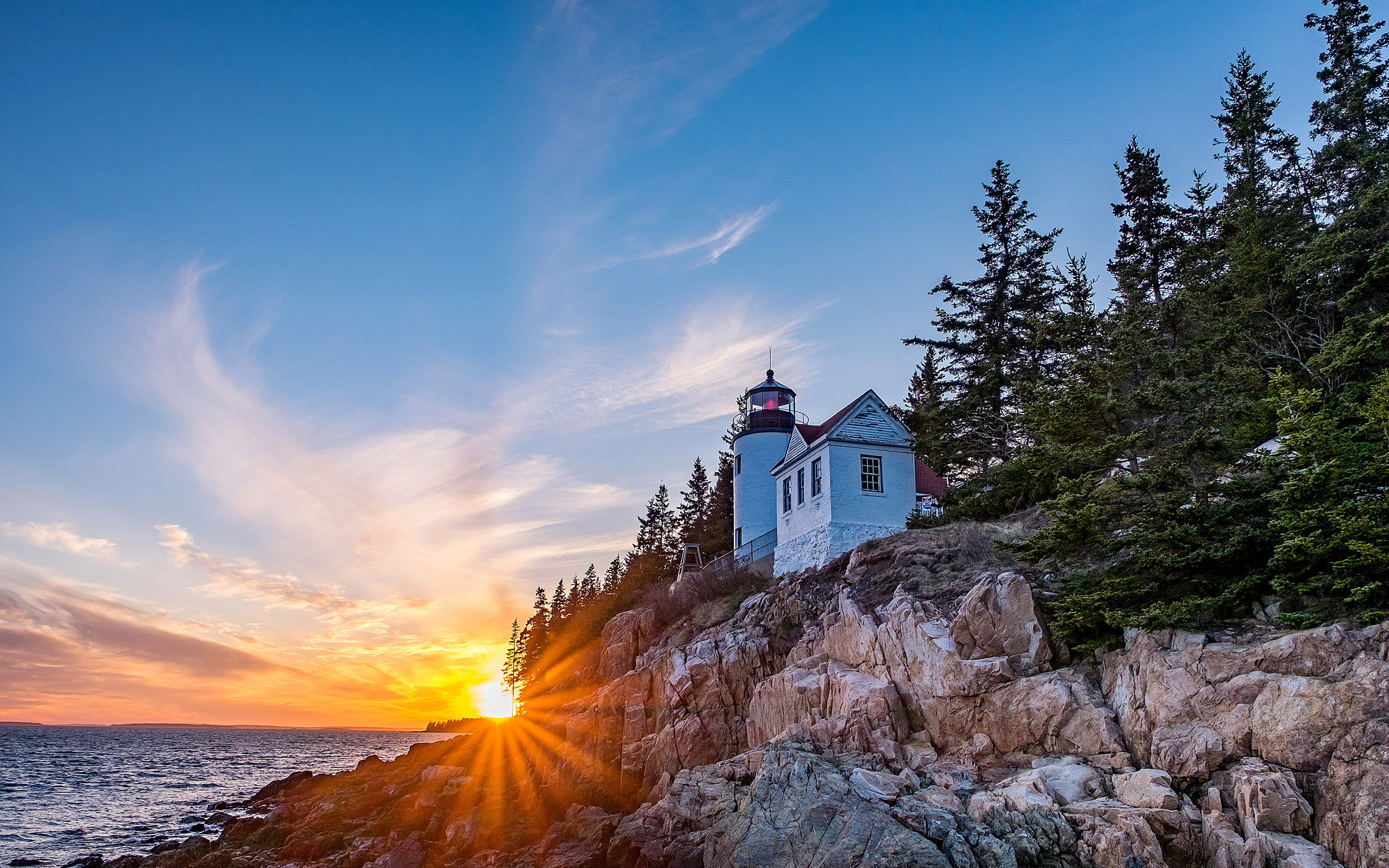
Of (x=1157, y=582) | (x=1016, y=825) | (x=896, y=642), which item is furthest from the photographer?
(x=896, y=642)

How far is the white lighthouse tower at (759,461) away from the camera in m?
34.7

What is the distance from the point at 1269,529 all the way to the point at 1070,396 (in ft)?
14.5

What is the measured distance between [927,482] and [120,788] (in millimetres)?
46362

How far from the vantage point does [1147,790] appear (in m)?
11.4

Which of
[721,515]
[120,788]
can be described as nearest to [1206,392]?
[721,515]

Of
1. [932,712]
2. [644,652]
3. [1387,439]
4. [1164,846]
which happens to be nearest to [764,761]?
[932,712]

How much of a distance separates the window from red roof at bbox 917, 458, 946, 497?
21.5 feet

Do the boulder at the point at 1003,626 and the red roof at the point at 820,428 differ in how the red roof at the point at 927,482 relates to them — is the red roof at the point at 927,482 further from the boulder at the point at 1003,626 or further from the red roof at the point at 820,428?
the boulder at the point at 1003,626

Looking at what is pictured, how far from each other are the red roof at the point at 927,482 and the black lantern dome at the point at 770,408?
20.0ft

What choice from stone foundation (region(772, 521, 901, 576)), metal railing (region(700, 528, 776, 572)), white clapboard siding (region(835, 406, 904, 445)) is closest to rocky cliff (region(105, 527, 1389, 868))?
stone foundation (region(772, 521, 901, 576))

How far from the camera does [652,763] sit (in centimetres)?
2083

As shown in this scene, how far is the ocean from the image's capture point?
2655 cm

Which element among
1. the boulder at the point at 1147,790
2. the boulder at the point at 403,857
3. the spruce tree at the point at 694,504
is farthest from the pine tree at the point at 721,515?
the boulder at the point at 1147,790

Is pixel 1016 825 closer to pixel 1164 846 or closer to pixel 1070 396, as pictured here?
pixel 1164 846
